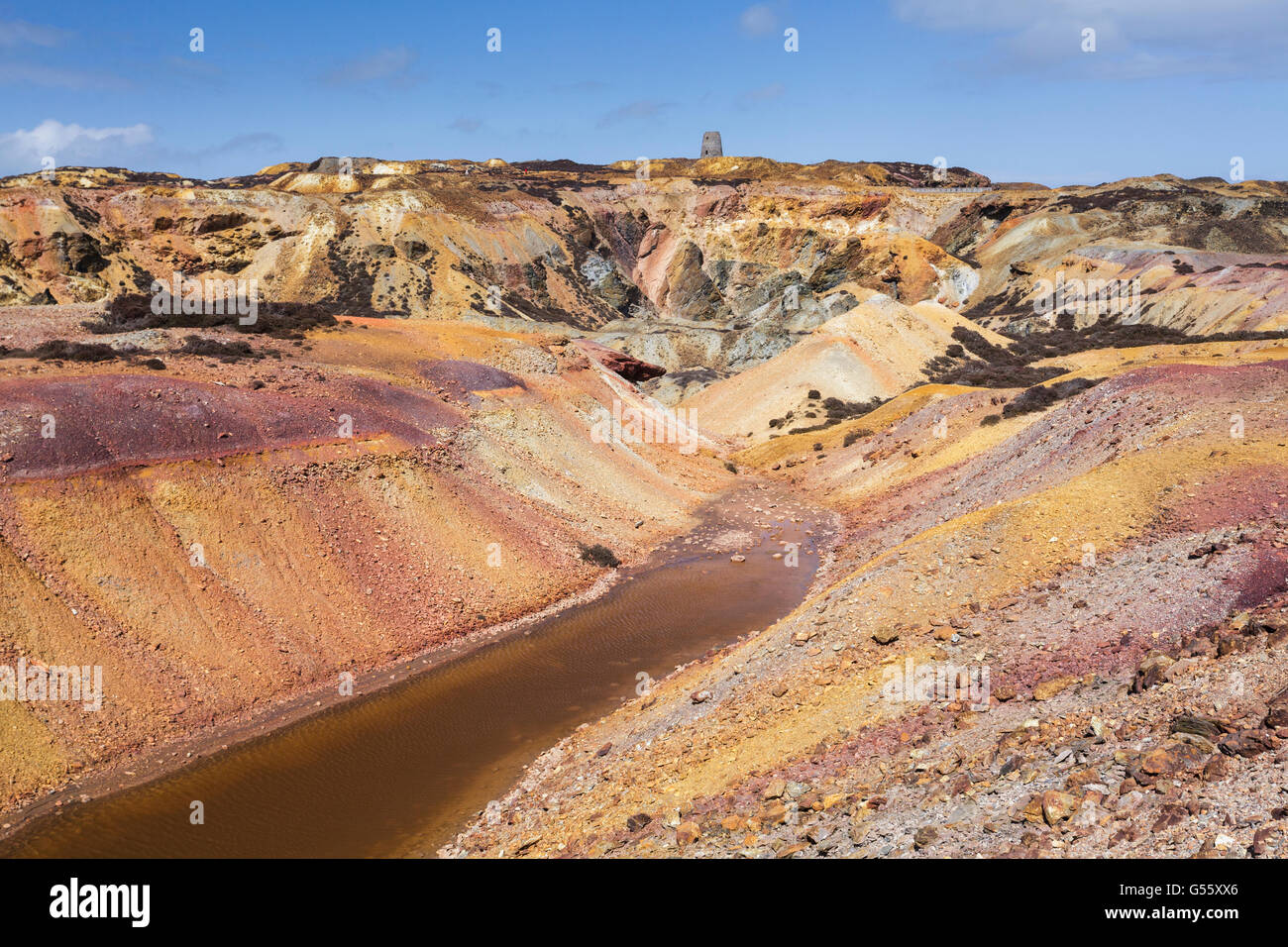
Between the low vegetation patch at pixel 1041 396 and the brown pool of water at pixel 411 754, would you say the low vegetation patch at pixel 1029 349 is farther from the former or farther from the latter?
the brown pool of water at pixel 411 754

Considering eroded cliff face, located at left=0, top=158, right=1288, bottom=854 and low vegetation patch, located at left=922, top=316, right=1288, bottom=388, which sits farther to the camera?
low vegetation patch, located at left=922, top=316, right=1288, bottom=388

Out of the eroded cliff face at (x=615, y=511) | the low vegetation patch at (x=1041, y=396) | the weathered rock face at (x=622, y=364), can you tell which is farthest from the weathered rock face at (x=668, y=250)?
the low vegetation patch at (x=1041, y=396)

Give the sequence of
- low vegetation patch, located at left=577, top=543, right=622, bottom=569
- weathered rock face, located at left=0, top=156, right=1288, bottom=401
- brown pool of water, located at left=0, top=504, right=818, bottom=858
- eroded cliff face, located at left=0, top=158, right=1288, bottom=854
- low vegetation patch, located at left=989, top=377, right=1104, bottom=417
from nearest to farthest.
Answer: eroded cliff face, located at left=0, top=158, right=1288, bottom=854 → brown pool of water, located at left=0, top=504, right=818, bottom=858 → low vegetation patch, located at left=577, top=543, right=622, bottom=569 → low vegetation patch, located at left=989, top=377, right=1104, bottom=417 → weathered rock face, located at left=0, top=156, right=1288, bottom=401

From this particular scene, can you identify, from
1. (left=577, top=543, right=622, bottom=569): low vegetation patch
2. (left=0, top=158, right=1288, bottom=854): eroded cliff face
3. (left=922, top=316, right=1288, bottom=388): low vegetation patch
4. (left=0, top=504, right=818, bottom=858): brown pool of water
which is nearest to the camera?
(left=0, top=158, right=1288, bottom=854): eroded cliff face

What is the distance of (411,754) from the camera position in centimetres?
1739

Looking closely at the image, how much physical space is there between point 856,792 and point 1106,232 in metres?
96.6

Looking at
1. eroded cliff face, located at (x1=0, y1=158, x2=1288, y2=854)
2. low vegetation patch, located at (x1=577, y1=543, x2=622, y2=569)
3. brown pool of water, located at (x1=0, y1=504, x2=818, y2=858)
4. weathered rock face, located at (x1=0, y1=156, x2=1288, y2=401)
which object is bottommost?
brown pool of water, located at (x1=0, y1=504, x2=818, y2=858)

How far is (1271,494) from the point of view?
16.7m

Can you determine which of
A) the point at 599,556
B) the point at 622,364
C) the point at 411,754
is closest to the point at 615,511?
the point at 599,556

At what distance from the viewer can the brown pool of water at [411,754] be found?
47.3 feet

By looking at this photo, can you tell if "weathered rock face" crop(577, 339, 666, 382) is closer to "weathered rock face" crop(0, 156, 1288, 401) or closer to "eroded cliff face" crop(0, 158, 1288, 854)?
"eroded cliff face" crop(0, 158, 1288, 854)

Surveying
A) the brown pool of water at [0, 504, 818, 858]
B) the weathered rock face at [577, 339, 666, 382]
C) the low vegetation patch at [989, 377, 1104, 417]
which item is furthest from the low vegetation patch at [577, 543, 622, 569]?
the weathered rock face at [577, 339, 666, 382]

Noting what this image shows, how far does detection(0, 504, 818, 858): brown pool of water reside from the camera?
1441 centimetres
